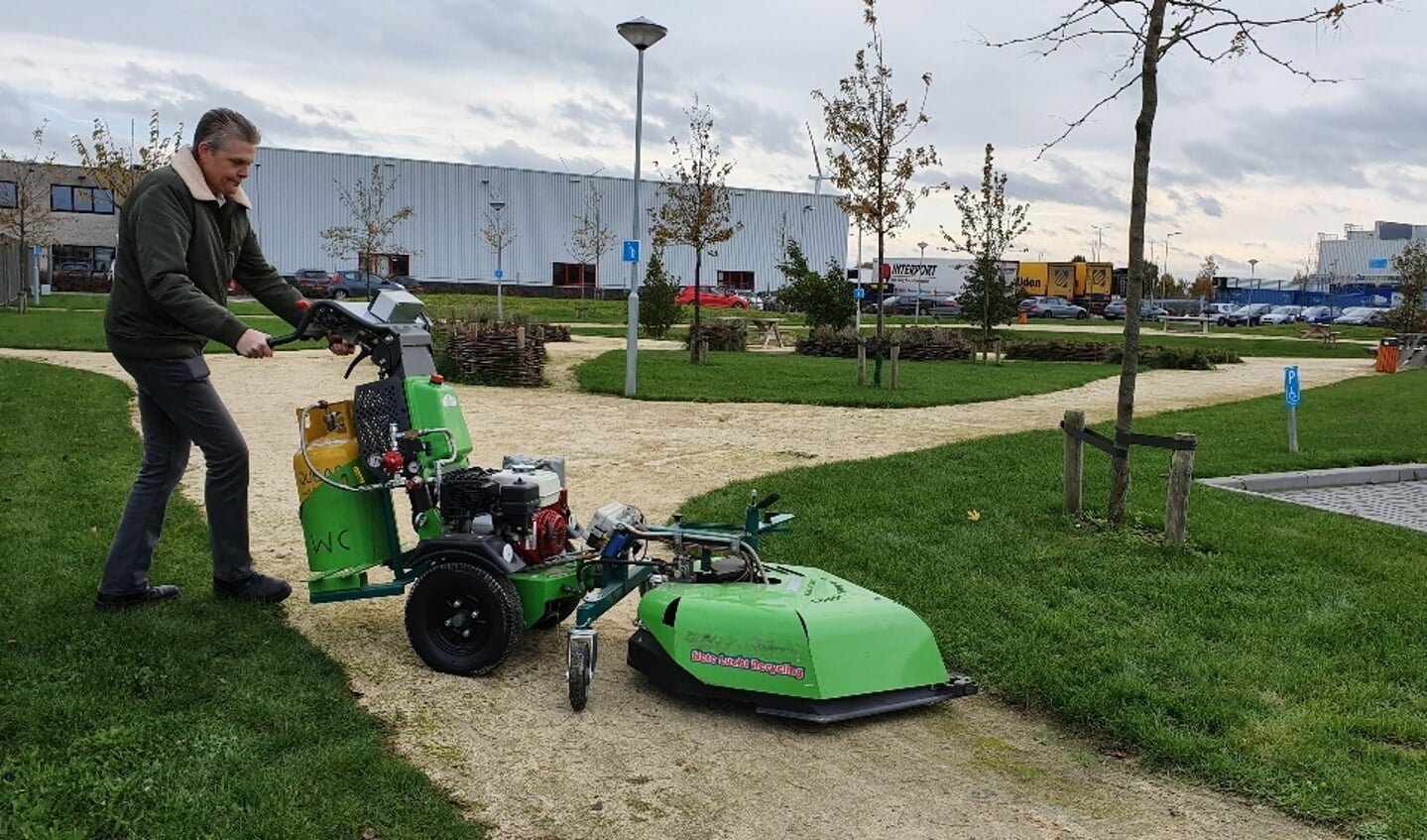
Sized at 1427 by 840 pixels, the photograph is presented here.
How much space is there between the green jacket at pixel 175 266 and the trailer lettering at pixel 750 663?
6.92ft

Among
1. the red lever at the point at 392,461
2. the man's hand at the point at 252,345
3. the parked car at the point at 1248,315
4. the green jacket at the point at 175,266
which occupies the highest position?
the parked car at the point at 1248,315

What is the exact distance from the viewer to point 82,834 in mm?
3104

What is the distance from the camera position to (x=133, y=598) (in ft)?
16.3

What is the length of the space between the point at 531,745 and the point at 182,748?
3.59 feet

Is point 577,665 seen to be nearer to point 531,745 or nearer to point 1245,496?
point 531,745

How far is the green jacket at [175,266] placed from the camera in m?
4.52

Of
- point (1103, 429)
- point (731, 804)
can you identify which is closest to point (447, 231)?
point (1103, 429)

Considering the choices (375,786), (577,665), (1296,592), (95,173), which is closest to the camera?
(375,786)

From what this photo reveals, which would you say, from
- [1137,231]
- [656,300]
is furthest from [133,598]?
[656,300]

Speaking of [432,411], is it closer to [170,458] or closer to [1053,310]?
[170,458]

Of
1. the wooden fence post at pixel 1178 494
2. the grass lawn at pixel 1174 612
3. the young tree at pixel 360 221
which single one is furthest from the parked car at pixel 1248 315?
the wooden fence post at pixel 1178 494

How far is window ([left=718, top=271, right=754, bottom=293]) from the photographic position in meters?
71.1

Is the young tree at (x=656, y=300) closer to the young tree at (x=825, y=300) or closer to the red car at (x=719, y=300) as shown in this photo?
the young tree at (x=825, y=300)

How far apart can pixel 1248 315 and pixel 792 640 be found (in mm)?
62847
